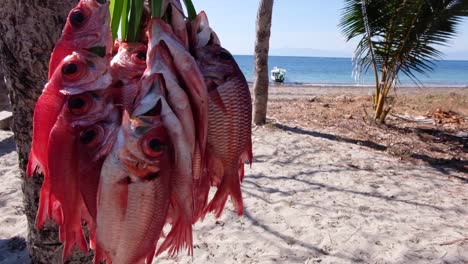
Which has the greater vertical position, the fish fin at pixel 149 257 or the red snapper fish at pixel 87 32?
the red snapper fish at pixel 87 32

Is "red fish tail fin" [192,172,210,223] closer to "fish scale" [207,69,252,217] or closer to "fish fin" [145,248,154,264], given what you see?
"fish scale" [207,69,252,217]

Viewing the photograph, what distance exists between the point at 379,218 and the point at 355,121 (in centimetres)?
524

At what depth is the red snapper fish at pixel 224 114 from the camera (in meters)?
0.96

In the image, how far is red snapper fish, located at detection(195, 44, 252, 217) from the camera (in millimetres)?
955

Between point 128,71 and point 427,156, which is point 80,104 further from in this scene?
point 427,156

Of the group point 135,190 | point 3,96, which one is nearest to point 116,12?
point 135,190

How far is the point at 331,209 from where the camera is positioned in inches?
171

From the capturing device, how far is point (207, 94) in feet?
2.94

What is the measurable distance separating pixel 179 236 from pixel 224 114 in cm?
30

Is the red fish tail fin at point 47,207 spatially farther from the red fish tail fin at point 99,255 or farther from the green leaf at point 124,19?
the green leaf at point 124,19

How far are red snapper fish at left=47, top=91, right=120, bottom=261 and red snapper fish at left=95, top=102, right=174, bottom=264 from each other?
0.06m

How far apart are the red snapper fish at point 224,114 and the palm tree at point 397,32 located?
7.61m

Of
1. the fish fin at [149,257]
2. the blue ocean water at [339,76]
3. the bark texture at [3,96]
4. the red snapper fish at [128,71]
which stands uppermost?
the red snapper fish at [128,71]

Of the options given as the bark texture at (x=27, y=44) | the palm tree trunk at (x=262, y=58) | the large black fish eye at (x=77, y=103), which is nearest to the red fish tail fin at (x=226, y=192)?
the large black fish eye at (x=77, y=103)
